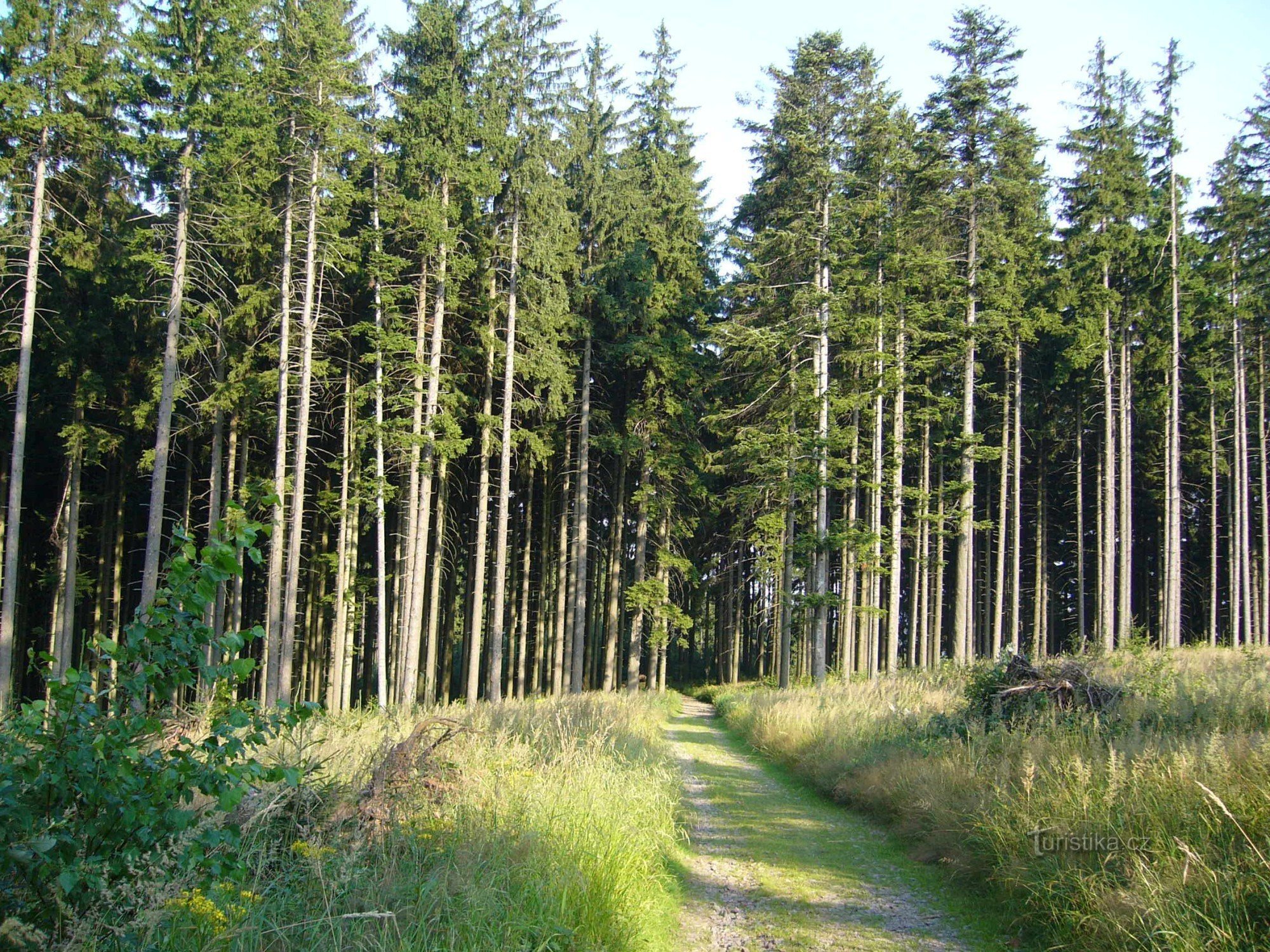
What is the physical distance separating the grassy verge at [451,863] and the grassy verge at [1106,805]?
2.55 meters

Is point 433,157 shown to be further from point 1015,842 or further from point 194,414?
point 1015,842

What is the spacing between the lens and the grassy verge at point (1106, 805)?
4.43m

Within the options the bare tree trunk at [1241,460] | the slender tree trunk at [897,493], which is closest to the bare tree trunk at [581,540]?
the slender tree trunk at [897,493]

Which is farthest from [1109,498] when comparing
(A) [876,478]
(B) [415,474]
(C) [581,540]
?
(B) [415,474]

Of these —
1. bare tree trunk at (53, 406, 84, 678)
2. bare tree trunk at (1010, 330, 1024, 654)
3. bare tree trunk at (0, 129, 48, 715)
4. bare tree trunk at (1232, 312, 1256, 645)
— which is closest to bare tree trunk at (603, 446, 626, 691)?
bare tree trunk at (1010, 330, 1024, 654)

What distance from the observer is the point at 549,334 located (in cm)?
2284

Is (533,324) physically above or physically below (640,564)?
above

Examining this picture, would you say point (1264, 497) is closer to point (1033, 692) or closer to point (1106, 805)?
point (1033, 692)

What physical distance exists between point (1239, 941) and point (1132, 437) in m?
34.0

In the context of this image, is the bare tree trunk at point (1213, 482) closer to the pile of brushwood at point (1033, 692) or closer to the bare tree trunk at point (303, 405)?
the pile of brushwood at point (1033, 692)

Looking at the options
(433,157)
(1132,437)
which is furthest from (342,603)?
(1132,437)

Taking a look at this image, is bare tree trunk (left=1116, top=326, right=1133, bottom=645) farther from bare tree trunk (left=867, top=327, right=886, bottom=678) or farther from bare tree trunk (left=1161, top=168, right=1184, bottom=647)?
bare tree trunk (left=867, top=327, right=886, bottom=678)

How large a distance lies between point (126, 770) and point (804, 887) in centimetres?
536

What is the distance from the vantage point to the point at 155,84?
57.7ft
